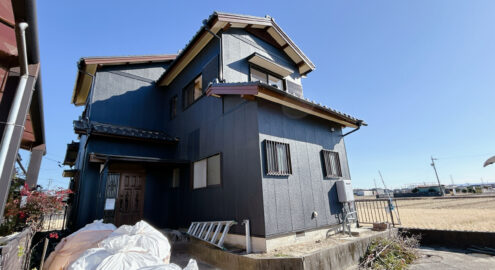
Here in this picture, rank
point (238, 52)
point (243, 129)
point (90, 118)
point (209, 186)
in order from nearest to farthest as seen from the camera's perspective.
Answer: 1. point (243, 129)
2. point (209, 186)
3. point (238, 52)
4. point (90, 118)

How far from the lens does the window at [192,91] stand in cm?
761

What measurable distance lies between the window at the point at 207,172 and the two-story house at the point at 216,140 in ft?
0.16

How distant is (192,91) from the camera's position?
7.99 m

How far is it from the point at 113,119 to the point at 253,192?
263 inches

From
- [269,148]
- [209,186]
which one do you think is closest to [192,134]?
[209,186]

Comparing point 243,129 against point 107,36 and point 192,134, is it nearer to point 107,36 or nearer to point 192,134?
point 192,134

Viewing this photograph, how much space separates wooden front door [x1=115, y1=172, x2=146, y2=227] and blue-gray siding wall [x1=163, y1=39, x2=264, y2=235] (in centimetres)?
112

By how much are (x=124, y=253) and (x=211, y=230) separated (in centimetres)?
280

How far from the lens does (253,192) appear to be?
4.71 metres

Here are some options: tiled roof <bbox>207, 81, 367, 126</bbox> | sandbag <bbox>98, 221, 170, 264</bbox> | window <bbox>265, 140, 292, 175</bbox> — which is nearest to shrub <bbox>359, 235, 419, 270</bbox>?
window <bbox>265, 140, 292, 175</bbox>

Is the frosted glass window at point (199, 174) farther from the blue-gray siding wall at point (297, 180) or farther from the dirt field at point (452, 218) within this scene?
the dirt field at point (452, 218)

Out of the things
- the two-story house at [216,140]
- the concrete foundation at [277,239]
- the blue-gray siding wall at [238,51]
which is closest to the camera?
the concrete foundation at [277,239]

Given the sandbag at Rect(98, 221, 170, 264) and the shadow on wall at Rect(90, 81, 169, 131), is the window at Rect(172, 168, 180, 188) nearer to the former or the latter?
the shadow on wall at Rect(90, 81, 169, 131)

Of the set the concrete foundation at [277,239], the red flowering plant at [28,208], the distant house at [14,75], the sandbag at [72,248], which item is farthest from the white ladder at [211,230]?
the distant house at [14,75]
